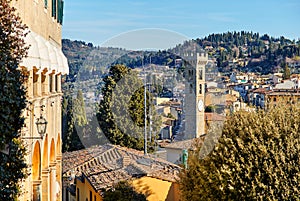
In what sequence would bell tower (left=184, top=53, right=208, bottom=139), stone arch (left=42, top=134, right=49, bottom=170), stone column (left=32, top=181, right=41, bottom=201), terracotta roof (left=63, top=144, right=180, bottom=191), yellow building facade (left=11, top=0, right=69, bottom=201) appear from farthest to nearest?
bell tower (left=184, top=53, right=208, bottom=139)
terracotta roof (left=63, top=144, right=180, bottom=191)
stone arch (left=42, top=134, right=49, bottom=170)
stone column (left=32, top=181, right=41, bottom=201)
yellow building facade (left=11, top=0, right=69, bottom=201)

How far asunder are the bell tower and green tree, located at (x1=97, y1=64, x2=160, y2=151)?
782 cm

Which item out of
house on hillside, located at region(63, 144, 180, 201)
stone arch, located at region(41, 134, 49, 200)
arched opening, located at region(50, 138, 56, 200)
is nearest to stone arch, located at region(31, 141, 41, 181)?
stone arch, located at region(41, 134, 49, 200)

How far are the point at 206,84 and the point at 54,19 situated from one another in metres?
27.5

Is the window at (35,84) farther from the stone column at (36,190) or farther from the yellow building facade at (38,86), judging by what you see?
the stone column at (36,190)

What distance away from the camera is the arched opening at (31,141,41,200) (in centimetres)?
843

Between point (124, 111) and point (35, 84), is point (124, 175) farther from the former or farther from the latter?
point (124, 111)

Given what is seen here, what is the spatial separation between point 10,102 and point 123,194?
747 centimetres

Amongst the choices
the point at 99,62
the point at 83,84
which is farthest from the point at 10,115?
the point at 83,84

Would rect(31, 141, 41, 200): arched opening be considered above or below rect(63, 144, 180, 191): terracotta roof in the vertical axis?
above

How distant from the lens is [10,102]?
4910 mm

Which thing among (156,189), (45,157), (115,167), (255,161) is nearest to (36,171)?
(45,157)

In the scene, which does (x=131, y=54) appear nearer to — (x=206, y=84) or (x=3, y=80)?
(x=3, y=80)

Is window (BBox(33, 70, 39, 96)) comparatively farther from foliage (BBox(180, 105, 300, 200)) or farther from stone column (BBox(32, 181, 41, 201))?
foliage (BBox(180, 105, 300, 200))

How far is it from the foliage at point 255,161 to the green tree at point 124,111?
14.1 m
